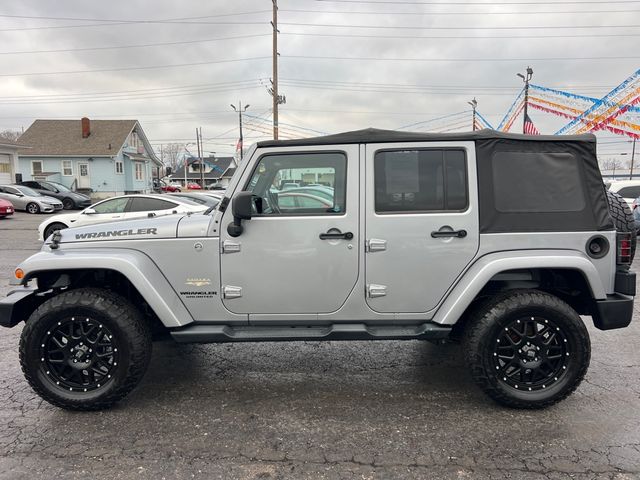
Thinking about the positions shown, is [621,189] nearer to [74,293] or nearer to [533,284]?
[533,284]

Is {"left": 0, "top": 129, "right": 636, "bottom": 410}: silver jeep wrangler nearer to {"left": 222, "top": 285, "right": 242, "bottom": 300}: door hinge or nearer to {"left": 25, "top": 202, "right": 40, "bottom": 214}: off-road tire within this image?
{"left": 222, "top": 285, "right": 242, "bottom": 300}: door hinge

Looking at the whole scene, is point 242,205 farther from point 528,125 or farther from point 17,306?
point 528,125

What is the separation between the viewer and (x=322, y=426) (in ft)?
10.6

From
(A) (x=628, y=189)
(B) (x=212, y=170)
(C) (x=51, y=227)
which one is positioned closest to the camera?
(C) (x=51, y=227)

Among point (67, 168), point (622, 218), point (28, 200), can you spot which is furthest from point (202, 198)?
point (67, 168)

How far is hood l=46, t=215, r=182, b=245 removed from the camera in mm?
3504

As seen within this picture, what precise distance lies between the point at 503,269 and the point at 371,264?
36.6 inches

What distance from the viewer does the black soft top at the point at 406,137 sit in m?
3.48

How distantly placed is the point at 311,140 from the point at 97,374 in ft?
7.66

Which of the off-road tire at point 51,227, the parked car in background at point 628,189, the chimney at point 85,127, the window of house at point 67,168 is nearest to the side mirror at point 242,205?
the off-road tire at point 51,227

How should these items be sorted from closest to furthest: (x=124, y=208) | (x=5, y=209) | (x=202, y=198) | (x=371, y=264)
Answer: (x=371, y=264) → (x=124, y=208) → (x=202, y=198) → (x=5, y=209)

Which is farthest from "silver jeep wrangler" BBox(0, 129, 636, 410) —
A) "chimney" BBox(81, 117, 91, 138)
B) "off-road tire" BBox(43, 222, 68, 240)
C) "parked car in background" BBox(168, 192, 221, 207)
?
"chimney" BBox(81, 117, 91, 138)

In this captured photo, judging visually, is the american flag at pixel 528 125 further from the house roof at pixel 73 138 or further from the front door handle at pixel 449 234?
the house roof at pixel 73 138

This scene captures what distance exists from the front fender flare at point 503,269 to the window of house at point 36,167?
42221mm
